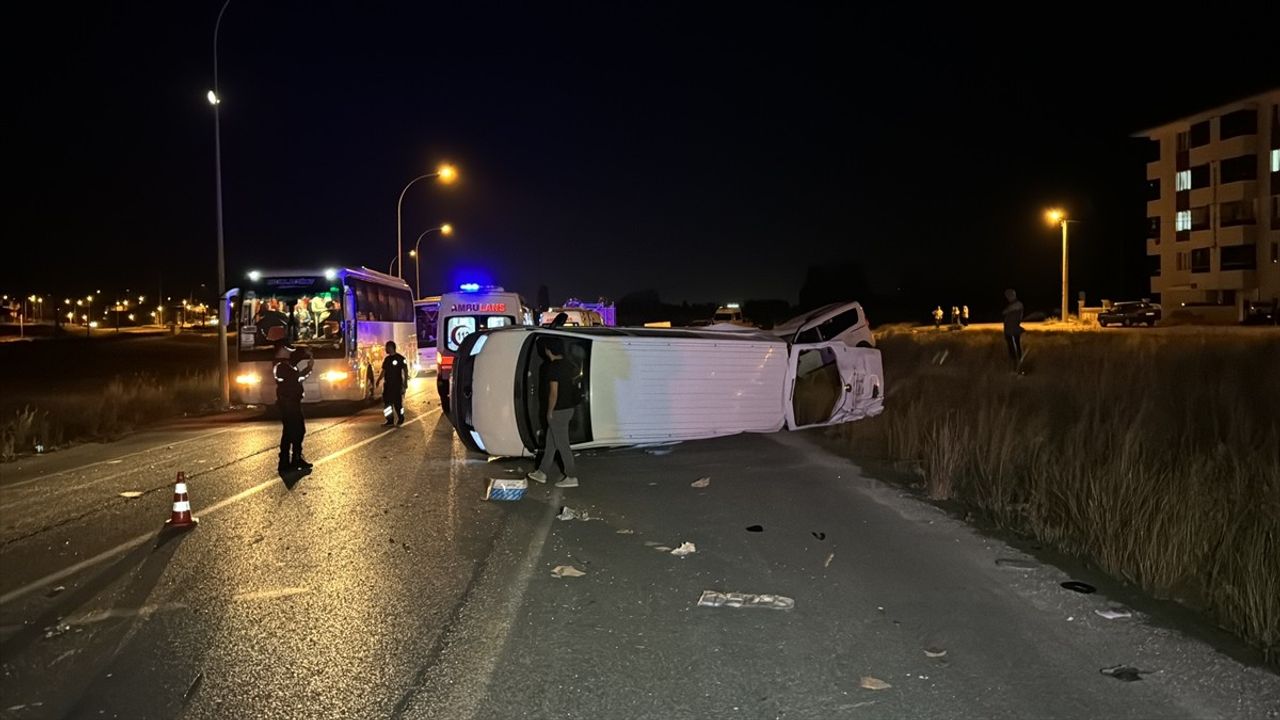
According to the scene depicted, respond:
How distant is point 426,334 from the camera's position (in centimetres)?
Result: 3127

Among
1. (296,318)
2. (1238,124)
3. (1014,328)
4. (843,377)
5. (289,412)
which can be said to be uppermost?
(1238,124)

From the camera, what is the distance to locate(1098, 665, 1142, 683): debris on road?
4.74 metres

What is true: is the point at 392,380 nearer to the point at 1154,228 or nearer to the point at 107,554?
the point at 107,554

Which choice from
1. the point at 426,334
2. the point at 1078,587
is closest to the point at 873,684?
the point at 1078,587

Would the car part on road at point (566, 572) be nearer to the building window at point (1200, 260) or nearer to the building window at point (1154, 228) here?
the building window at point (1200, 260)

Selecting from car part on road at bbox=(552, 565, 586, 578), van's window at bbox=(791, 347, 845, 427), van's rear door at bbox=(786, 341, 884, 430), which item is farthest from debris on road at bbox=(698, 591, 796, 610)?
van's window at bbox=(791, 347, 845, 427)

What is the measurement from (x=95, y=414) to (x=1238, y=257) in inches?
2613

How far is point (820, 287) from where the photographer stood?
12838 cm

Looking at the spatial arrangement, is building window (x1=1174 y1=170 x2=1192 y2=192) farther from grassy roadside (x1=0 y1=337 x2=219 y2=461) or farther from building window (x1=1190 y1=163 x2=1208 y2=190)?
grassy roadside (x1=0 y1=337 x2=219 y2=461)

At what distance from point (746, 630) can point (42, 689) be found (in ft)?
12.5

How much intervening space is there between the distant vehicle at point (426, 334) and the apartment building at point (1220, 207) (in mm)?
49554

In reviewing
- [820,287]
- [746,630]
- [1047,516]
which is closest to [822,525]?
[1047,516]

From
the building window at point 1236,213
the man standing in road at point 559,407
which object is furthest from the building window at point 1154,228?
the man standing in road at point 559,407

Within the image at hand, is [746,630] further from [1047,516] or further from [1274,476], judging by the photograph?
[1274,476]
